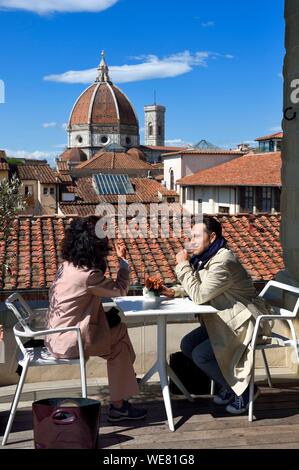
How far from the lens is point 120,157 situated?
77312 millimetres

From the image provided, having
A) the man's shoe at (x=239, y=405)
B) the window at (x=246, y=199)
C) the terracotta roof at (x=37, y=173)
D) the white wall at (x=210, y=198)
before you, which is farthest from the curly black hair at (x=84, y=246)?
the terracotta roof at (x=37, y=173)

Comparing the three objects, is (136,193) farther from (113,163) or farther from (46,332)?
(46,332)

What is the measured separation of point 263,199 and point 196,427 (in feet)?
99.0

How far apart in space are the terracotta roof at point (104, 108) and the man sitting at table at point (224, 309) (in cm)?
11009

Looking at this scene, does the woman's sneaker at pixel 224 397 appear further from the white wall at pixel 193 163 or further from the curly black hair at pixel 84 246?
the white wall at pixel 193 163

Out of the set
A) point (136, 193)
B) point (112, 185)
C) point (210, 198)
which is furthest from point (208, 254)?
point (112, 185)

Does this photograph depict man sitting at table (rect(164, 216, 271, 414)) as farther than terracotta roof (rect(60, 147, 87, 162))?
No

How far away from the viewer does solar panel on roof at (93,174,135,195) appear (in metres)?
47.2

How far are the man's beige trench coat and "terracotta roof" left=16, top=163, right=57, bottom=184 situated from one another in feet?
148

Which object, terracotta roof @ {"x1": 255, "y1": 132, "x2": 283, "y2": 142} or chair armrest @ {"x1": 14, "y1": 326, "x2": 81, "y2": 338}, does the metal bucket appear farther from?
terracotta roof @ {"x1": 255, "y1": 132, "x2": 283, "y2": 142}

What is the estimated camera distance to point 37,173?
4875cm

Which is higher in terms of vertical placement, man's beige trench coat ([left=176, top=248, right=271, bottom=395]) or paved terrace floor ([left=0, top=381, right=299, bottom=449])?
man's beige trench coat ([left=176, top=248, right=271, bottom=395])

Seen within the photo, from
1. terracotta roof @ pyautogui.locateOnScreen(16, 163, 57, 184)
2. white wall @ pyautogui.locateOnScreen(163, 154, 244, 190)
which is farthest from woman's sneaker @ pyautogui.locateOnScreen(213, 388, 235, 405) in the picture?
terracotta roof @ pyautogui.locateOnScreen(16, 163, 57, 184)

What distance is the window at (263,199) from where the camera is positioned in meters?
32.1
